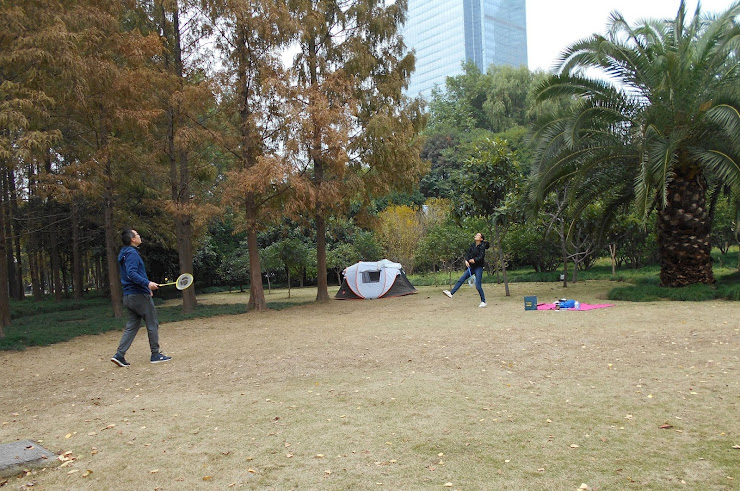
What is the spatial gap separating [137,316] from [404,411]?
14.8 ft

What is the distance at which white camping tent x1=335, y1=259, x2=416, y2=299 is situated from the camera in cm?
1847

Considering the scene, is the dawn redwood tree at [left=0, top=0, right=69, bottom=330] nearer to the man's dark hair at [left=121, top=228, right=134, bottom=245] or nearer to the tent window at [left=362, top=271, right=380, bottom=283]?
the man's dark hair at [left=121, top=228, right=134, bottom=245]

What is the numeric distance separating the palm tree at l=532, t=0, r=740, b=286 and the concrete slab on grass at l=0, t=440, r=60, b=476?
11.2 m

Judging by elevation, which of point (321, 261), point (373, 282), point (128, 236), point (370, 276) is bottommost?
point (373, 282)

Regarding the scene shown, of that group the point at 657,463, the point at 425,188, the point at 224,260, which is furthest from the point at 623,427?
the point at 425,188

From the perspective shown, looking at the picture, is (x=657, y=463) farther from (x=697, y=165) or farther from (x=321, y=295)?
(x=321, y=295)

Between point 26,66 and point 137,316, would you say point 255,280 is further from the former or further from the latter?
point 137,316

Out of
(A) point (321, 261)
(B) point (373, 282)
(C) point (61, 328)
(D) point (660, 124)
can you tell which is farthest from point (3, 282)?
(D) point (660, 124)

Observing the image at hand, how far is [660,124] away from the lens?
1246 centimetres

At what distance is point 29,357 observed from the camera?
30.0ft

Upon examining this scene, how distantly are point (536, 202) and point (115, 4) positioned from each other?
36.9ft

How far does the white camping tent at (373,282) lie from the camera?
727 inches

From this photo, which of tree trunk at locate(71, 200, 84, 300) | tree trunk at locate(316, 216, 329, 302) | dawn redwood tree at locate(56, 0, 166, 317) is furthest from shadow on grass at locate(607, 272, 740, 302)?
tree trunk at locate(71, 200, 84, 300)

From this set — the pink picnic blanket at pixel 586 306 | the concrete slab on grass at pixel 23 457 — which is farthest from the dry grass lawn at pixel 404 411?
the pink picnic blanket at pixel 586 306
